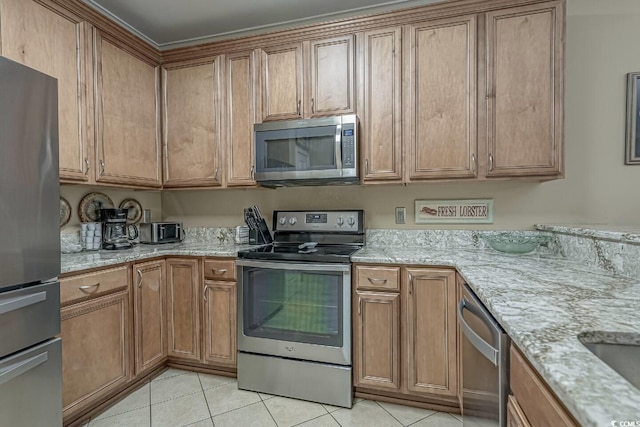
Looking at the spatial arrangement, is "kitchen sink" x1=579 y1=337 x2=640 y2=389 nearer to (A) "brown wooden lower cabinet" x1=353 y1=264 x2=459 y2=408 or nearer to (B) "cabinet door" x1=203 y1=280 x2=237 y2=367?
(A) "brown wooden lower cabinet" x1=353 y1=264 x2=459 y2=408

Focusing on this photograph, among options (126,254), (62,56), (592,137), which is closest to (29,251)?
(126,254)

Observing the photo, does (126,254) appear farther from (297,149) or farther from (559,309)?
(559,309)

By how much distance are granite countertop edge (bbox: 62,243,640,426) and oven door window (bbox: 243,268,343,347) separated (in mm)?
282

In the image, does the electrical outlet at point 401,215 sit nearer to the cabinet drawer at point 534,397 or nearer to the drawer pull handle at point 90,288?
the cabinet drawer at point 534,397

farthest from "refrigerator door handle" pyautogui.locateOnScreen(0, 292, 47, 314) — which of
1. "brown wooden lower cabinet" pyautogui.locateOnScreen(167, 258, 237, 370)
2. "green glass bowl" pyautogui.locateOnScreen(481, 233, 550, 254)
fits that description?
"green glass bowl" pyautogui.locateOnScreen(481, 233, 550, 254)

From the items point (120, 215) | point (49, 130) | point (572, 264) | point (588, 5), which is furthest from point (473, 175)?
point (120, 215)

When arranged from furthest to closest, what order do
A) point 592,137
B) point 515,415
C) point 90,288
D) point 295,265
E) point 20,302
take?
point 592,137 < point 295,265 < point 90,288 < point 20,302 < point 515,415

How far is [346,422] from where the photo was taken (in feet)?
5.87

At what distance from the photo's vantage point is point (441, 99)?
6.70 ft

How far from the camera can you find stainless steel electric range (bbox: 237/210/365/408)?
75.9 inches

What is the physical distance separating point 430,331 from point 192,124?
7.30 feet

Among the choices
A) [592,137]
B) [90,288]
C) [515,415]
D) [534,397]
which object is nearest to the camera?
[534,397]

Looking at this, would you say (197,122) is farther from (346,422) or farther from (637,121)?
(637,121)

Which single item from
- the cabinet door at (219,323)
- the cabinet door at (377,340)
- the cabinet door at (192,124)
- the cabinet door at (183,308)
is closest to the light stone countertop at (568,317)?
the cabinet door at (377,340)
